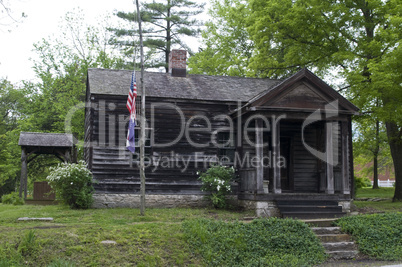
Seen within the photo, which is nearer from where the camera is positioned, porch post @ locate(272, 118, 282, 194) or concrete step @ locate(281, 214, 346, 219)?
concrete step @ locate(281, 214, 346, 219)

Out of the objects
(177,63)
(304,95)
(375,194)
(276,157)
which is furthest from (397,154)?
(177,63)

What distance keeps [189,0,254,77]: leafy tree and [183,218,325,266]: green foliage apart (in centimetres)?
1833

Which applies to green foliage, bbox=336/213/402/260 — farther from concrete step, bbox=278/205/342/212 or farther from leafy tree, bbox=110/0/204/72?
leafy tree, bbox=110/0/204/72

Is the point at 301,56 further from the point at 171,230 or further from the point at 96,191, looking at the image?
the point at 171,230

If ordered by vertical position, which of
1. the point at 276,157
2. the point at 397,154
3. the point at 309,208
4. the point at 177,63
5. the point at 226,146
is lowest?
the point at 309,208

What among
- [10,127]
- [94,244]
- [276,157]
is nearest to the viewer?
[94,244]

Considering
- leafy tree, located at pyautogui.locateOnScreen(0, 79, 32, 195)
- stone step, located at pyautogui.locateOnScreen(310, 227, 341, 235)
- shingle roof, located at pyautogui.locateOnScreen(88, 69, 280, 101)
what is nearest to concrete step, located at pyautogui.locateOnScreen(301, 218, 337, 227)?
stone step, located at pyautogui.locateOnScreen(310, 227, 341, 235)

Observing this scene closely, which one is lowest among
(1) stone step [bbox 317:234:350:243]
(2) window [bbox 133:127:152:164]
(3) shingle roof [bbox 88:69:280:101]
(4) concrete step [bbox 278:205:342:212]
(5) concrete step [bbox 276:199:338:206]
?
(1) stone step [bbox 317:234:350:243]

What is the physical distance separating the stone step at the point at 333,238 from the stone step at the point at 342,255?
51cm

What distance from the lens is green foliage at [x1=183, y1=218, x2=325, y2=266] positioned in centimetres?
912

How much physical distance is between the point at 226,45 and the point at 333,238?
21440mm

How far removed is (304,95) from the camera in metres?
14.4

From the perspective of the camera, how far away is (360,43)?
17.5 meters

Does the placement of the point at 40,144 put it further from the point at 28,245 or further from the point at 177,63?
the point at 28,245
